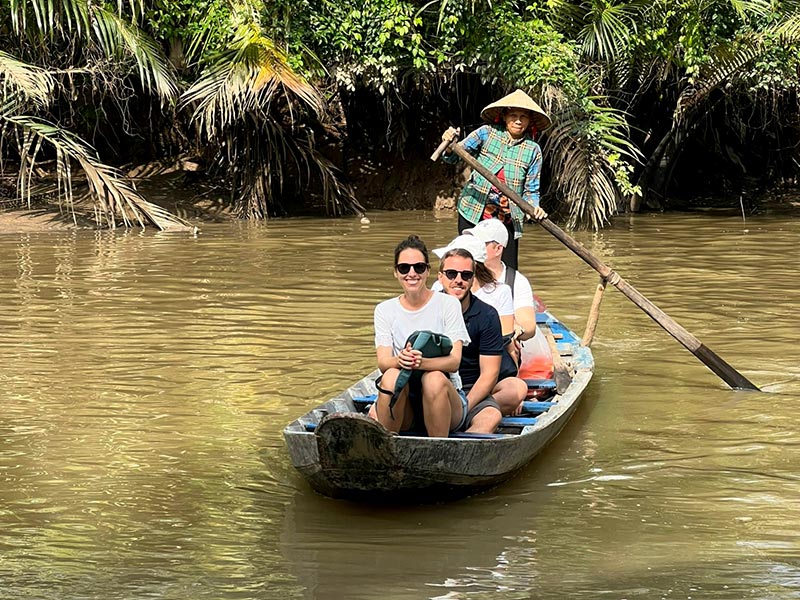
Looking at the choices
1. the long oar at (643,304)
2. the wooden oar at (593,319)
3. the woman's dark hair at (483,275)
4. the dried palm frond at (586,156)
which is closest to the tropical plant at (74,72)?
the dried palm frond at (586,156)

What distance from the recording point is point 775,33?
15695mm

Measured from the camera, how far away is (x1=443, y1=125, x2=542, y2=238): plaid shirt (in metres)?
8.30

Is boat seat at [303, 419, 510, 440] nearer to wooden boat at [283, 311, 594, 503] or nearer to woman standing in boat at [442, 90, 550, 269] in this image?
wooden boat at [283, 311, 594, 503]

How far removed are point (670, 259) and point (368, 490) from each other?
860 centimetres

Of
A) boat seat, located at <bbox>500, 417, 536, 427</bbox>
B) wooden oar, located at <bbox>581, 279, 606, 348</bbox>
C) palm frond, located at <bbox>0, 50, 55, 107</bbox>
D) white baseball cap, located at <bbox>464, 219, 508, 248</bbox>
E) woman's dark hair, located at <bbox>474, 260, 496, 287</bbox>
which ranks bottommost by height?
boat seat, located at <bbox>500, 417, 536, 427</bbox>

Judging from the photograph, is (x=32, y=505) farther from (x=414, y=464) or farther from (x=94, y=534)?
(x=414, y=464)

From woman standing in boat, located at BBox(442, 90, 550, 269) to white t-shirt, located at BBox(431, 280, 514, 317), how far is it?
1.60 metres

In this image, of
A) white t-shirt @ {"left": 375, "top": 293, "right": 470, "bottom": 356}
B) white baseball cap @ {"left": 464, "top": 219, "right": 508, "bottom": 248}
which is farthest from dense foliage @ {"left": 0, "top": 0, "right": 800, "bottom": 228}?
white t-shirt @ {"left": 375, "top": 293, "right": 470, "bottom": 356}

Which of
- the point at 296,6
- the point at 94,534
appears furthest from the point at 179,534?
the point at 296,6

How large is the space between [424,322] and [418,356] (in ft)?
Answer: 1.21

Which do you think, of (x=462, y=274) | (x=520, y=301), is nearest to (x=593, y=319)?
(x=520, y=301)

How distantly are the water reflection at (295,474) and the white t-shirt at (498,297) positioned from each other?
71 centimetres

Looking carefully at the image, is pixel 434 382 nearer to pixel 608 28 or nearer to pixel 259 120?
pixel 608 28

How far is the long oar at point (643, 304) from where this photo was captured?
7.49m
